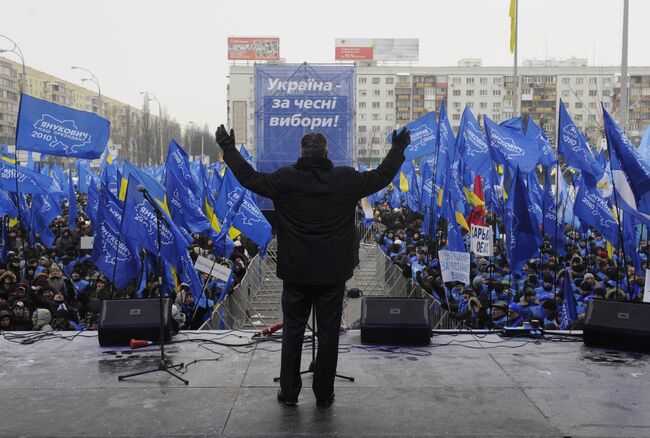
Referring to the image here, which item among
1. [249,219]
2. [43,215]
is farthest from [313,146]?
[43,215]

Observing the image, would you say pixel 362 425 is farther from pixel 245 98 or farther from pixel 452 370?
pixel 245 98

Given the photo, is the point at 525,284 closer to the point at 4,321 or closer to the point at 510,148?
the point at 510,148

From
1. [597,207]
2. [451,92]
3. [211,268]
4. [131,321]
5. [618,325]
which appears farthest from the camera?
[451,92]

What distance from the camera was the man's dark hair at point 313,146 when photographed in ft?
16.1

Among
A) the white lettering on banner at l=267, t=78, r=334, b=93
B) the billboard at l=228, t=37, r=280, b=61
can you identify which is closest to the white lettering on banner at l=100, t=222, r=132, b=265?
the white lettering on banner at l=267, t=78, r=334, b=93

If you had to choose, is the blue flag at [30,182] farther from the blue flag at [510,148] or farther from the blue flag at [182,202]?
the blue flag at [510,148]

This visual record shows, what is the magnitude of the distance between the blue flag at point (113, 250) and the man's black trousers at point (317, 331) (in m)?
7.45

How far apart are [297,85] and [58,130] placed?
457 inches

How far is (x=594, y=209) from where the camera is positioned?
13.9 metres

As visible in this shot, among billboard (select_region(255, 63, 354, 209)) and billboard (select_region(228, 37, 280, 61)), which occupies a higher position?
billboard (select_region(228, 37, 280, 61))

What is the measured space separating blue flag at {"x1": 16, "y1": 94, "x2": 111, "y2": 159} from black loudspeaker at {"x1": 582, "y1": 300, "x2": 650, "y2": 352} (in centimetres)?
774

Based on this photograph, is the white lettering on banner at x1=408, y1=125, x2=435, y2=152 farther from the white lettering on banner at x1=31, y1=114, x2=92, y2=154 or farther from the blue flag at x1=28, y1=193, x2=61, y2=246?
the blue flag at x1=28, y1=193, x2=61, y2=246

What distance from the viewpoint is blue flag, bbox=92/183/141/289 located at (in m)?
12.2

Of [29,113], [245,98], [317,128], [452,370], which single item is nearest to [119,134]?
[245,98]
